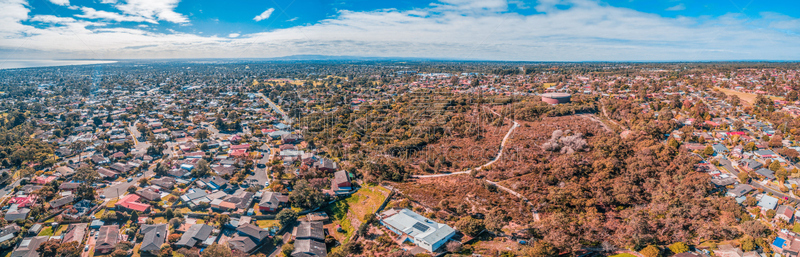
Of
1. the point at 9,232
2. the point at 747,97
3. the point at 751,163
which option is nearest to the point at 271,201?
the point at 9,232

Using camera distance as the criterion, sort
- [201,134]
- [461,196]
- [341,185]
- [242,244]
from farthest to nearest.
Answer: [201,134]
[341,185]
[461,196]
[242,244]

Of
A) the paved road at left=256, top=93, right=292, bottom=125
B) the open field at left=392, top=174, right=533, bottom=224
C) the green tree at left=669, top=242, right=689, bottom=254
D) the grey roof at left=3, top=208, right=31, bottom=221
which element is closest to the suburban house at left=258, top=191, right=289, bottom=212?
the open field at left=392, top=174, right=533, bottom=224

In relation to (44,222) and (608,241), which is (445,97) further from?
(44,222)

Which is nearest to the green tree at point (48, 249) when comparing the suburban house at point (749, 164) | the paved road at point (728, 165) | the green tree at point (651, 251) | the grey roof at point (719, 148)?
the green tree at point (651, 251)

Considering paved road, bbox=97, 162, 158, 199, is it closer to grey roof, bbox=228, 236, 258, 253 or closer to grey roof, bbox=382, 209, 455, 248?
grey roof, bbox=228, 236, 258, 253

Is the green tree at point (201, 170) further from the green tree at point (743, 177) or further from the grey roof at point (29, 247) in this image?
the green tree at point (743, 177)

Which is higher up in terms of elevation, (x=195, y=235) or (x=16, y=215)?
(x=16, y=215)

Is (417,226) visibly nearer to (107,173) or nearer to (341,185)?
(341,185)
